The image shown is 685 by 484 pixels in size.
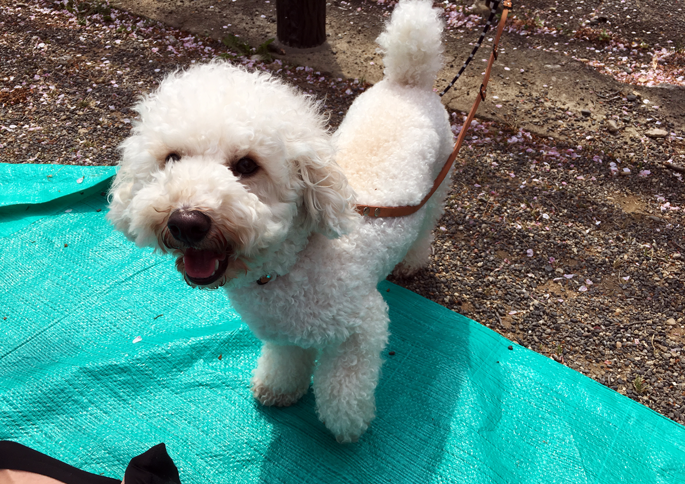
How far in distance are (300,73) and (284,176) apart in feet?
12.4

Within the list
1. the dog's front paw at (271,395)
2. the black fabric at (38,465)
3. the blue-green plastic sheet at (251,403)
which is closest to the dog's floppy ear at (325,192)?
the dog's front paw at (271,395)

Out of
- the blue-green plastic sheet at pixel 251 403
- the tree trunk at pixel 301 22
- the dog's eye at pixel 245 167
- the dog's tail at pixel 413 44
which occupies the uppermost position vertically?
the dog's tail at pixel 413 44

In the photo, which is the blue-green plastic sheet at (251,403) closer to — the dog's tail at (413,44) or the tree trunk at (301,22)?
the dog's tail at (413,44)

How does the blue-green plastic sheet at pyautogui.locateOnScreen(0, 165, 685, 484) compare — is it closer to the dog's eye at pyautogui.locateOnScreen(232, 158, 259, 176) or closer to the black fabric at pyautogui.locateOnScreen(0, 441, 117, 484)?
the black fabric at pyautogui.locateOnScreen(0, 441, 117, 484)

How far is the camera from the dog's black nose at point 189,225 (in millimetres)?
1201

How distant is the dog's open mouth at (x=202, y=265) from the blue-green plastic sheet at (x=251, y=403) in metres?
1.00

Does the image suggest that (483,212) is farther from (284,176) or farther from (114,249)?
(114,249)

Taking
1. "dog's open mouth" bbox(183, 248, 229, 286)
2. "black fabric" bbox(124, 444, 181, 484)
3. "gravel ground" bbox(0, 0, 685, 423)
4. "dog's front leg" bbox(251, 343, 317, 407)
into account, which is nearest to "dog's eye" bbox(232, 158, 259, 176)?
"dog's open mouth" bbox(183, 248, 229, 286)

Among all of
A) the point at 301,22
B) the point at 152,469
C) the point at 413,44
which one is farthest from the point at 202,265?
the point at 301,22

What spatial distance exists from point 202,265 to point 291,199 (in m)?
0.36

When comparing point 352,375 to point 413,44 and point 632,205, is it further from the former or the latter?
point 632,205

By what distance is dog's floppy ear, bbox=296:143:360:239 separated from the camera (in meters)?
1.47

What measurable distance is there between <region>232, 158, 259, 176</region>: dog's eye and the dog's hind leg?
72 cm

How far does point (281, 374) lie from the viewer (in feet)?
6.55
